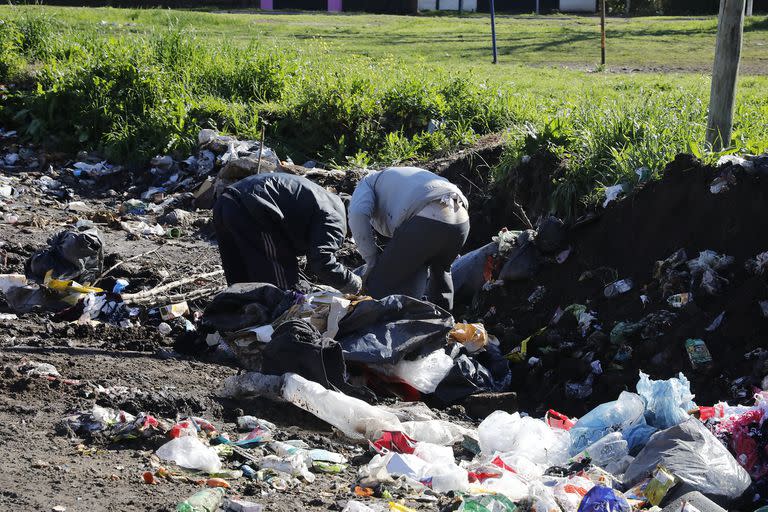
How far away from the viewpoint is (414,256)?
6.60 metres

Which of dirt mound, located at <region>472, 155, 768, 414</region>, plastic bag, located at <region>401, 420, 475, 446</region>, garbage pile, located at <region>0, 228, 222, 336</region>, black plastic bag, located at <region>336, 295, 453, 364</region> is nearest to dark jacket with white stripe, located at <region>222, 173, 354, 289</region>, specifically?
black plastic bag, located at <region>336, 295, 453, 364</region>

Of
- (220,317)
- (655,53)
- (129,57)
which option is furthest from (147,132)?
(655,53)

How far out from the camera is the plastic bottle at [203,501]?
12.3ft

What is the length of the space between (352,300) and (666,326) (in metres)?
2.03

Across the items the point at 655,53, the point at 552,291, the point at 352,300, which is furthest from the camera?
the point at 655,53

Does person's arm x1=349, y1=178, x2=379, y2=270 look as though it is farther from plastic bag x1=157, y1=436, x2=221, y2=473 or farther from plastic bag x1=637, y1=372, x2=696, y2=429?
plastic bag x1=157, y1=436, x2=221, y2=473

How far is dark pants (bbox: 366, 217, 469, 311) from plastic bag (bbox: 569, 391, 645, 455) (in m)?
1.91

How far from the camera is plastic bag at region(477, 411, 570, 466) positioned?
192 inches

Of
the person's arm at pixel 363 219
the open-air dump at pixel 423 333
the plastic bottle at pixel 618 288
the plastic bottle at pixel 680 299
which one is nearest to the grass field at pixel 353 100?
the open-air dump at pixel 423 333

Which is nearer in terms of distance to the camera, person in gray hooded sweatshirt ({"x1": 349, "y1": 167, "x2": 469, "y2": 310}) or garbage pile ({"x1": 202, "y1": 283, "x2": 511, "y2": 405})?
garbage pile ({"x1": 202, "y1": 283, "x2": 511, "y2": 405})

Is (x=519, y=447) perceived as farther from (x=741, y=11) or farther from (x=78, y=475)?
(x=741, y=11)

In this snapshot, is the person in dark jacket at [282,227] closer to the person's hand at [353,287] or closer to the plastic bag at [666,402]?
the person's hand at [353,287]

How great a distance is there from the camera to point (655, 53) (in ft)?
60.2

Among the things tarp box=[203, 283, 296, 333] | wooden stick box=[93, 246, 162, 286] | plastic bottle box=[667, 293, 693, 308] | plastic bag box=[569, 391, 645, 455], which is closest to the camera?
plastic bag box=[569, 391, 645, 455]
